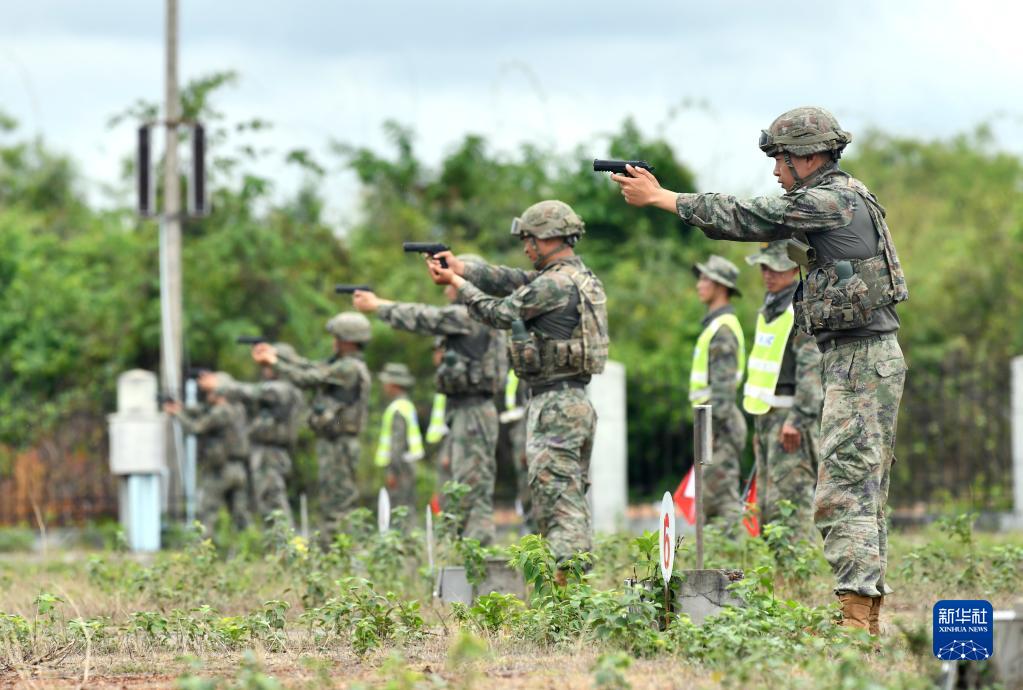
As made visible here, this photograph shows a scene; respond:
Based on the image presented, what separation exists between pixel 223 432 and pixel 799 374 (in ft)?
26.6

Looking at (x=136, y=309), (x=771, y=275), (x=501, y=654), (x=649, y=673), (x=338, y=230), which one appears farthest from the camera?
(x=338, y=230)

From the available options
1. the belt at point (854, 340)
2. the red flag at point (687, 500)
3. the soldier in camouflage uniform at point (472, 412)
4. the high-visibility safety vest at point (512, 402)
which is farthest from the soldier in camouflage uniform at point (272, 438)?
the belt at point (854, 340)

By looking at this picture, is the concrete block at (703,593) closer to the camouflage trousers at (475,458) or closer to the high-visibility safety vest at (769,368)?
the high-visibility safety vest at (769,368)

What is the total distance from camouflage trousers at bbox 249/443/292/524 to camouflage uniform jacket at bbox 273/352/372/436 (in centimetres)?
166

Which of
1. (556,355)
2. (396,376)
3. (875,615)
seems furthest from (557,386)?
(396,376)

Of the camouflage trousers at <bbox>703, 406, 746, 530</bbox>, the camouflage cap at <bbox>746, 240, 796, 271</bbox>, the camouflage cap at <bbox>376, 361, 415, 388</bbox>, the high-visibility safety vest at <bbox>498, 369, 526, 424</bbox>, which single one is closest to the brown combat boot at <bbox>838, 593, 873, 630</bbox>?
the camouflage cap at <bbox>746, 240, 796, 271</bbox>

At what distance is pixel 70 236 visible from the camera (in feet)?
95.7

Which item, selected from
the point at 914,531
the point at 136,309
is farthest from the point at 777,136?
the point at 136,309

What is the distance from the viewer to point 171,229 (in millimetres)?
19609

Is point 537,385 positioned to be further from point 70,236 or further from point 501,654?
point 70,236

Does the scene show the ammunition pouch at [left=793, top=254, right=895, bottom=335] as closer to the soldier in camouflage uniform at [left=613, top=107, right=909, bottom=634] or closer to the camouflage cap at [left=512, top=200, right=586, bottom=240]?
the soldier in camouflage uniform at [left=613, top=107, right=909, bottom=634]

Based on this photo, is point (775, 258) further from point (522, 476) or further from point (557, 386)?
point (522, 476)

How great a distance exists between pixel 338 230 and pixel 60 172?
11.1 meters

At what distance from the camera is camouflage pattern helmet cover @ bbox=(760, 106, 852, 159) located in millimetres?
7445
